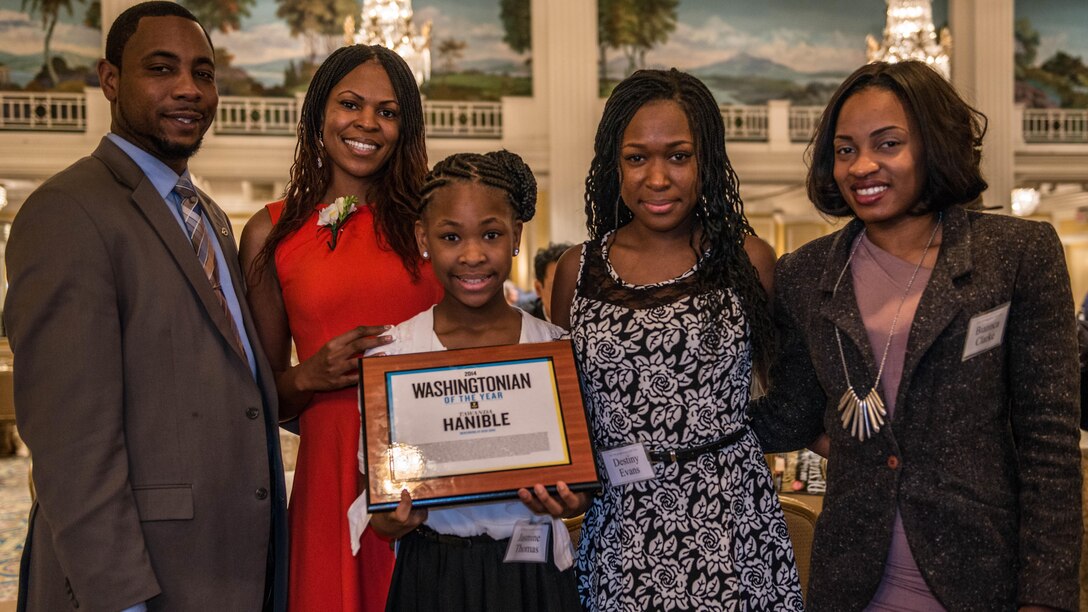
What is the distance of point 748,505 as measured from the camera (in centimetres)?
187

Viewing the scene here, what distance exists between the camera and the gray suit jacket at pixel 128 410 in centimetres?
168

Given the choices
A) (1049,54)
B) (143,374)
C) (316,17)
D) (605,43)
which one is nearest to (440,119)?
(316,17)

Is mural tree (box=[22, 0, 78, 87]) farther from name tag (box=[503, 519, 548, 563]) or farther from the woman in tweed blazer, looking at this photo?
the woman in tweed blazer

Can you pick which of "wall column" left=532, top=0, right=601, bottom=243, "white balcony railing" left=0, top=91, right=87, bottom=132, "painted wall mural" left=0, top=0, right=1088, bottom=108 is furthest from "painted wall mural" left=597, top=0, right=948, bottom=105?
"white balcony railing" left=0, top=91, right=87, bottom=132

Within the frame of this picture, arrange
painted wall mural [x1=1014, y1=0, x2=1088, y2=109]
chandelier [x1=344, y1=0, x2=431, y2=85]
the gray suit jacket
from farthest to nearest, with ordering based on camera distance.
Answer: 1. painted wall mural [x1=1014, y1=0, x2=1088, y2=109]
2. chandelier [x1=344, y1=0, x2=431, y2=85]
3. the gray suit jacket

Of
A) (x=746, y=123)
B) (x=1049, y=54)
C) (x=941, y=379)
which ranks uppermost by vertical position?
(x=1049, y=54)

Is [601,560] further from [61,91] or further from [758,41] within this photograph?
[758,41]

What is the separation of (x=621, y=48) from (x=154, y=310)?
14.4m

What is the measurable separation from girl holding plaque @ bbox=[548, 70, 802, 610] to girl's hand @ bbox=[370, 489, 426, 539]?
384mm

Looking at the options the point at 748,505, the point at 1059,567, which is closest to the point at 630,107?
the point at 748,505

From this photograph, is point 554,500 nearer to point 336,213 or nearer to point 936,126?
point 336,213

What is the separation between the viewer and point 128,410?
1.79m

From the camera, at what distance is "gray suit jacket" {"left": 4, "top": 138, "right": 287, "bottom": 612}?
5.50 ft

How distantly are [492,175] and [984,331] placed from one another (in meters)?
0.96
